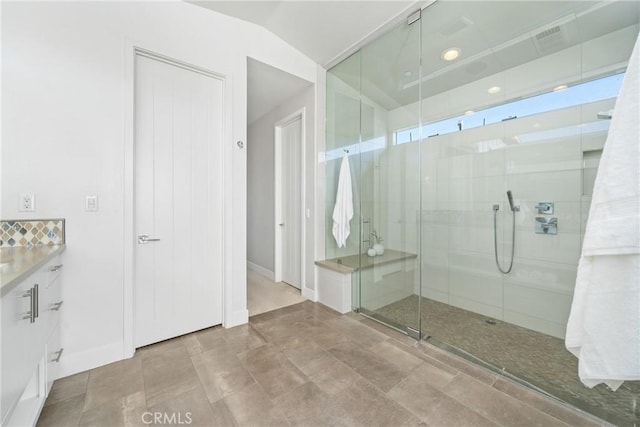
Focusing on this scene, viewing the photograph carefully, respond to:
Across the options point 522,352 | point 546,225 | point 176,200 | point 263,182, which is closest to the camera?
point 522,352

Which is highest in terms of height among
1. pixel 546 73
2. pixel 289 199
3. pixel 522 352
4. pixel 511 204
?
pixel 546 73

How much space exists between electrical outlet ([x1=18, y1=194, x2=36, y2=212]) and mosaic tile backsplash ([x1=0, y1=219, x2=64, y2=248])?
0.25ft

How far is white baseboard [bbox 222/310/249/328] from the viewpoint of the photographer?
2.39 m

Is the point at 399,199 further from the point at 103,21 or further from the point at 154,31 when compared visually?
the point at 103,21

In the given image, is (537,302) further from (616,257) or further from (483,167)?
(616,257)

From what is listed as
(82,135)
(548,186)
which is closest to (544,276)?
(548,186)

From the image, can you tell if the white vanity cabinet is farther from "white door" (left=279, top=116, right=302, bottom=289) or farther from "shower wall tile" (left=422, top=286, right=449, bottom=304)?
"shower wall tile" (left=422, top=286, right=449, bottom=304)

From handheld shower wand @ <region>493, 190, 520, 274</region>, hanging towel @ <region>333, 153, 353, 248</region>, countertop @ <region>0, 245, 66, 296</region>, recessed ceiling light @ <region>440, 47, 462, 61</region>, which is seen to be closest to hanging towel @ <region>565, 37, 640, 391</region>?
handheld shower wand @ <region>493, 190, 520, 274</region>

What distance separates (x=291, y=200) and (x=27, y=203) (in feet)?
8.36

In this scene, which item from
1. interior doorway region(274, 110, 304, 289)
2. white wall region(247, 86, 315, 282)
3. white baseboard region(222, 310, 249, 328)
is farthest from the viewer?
white wall region(247, 86, 315, 282)

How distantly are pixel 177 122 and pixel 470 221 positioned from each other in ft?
10.4

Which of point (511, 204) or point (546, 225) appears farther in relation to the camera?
point (511, 204)

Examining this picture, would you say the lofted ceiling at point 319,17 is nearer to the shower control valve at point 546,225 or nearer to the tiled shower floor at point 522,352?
the shower control valve at point 546,225

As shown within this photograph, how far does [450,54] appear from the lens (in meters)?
2.53
